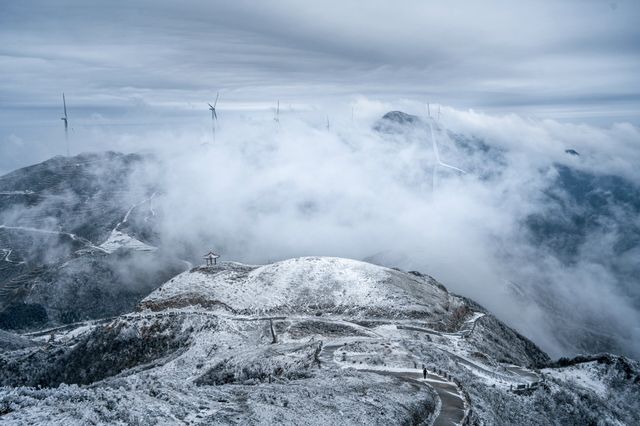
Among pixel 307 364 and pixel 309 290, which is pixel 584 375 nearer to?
pixel 307 364

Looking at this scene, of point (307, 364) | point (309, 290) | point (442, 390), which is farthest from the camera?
point (309, 290)

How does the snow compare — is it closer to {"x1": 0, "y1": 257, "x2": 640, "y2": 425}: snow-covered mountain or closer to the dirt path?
{"x1": 0, "y1": 257, "x2": 640, "y2": 425}: snow-covered mountain

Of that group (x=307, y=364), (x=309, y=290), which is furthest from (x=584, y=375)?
(x=309, y=290)

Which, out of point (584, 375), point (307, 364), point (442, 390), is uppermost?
point (442, 390)

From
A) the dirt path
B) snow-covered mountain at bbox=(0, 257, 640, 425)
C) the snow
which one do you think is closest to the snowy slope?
snow-covered mountain at bbox=(0, 257, 640, 425)

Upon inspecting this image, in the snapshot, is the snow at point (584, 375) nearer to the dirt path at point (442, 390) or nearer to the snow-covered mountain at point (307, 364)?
the snow-covered mountain at point (307, 364)

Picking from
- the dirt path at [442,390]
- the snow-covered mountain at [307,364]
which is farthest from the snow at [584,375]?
the dirt path at [442,390]

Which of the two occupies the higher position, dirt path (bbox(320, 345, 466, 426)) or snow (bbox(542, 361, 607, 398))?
dirt path (bbox(320, 345, 466, 426))

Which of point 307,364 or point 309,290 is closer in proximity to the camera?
point 307,364

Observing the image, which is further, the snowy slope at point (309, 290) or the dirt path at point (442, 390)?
the snowy slope at point (309, 290)
